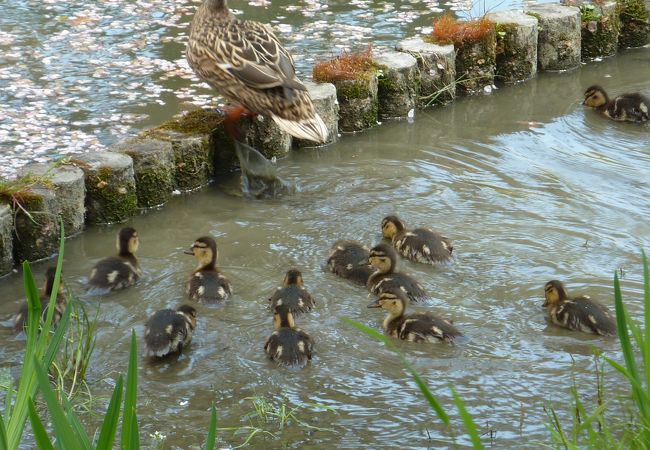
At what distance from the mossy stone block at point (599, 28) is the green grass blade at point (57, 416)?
730 cm

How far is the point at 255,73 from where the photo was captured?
600 cm

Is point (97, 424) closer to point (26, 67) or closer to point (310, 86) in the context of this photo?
point (310, 86)

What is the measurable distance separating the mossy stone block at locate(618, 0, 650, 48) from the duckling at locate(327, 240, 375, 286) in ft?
15.0

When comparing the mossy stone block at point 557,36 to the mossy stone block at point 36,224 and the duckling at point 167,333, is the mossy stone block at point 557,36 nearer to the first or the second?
the mossy stone block at point 36,224

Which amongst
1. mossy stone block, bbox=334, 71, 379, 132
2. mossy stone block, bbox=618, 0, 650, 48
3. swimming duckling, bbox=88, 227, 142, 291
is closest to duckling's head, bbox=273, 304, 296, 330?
swimming duckling, bbox=88, 227, 142, 291

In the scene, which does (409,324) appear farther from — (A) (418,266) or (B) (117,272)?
(B) (117,272)

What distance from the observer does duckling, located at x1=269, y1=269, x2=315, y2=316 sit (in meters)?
4.64

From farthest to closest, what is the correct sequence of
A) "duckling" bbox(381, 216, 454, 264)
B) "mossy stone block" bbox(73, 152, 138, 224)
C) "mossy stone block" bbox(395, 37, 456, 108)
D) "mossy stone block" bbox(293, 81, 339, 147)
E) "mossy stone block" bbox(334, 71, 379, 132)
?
1. "mossy stone block" bbox(395, 37, 456, 108)
2. "mossy stone block" bbox(334, 71, 379, 132)
3. "mossy stone block" bbox(293, 81, 339, 147)
4. "mossy stone block" bbox(73, 152, 138, 224)
5. "duckling" bbox(381, 216, 454, 264)

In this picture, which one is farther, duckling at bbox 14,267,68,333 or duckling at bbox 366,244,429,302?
duckling at bbox 366,244,429,302

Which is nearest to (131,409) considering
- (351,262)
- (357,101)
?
(351,262)

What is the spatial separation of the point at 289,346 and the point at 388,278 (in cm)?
86

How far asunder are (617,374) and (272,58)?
2.97 meters

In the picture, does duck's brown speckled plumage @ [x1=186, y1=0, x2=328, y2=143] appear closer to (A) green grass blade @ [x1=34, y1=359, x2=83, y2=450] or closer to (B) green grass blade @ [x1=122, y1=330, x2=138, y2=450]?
(B) green grass blade @ [x1=122, y1=330, x2=138, y2=450]

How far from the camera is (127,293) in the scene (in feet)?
16.5
